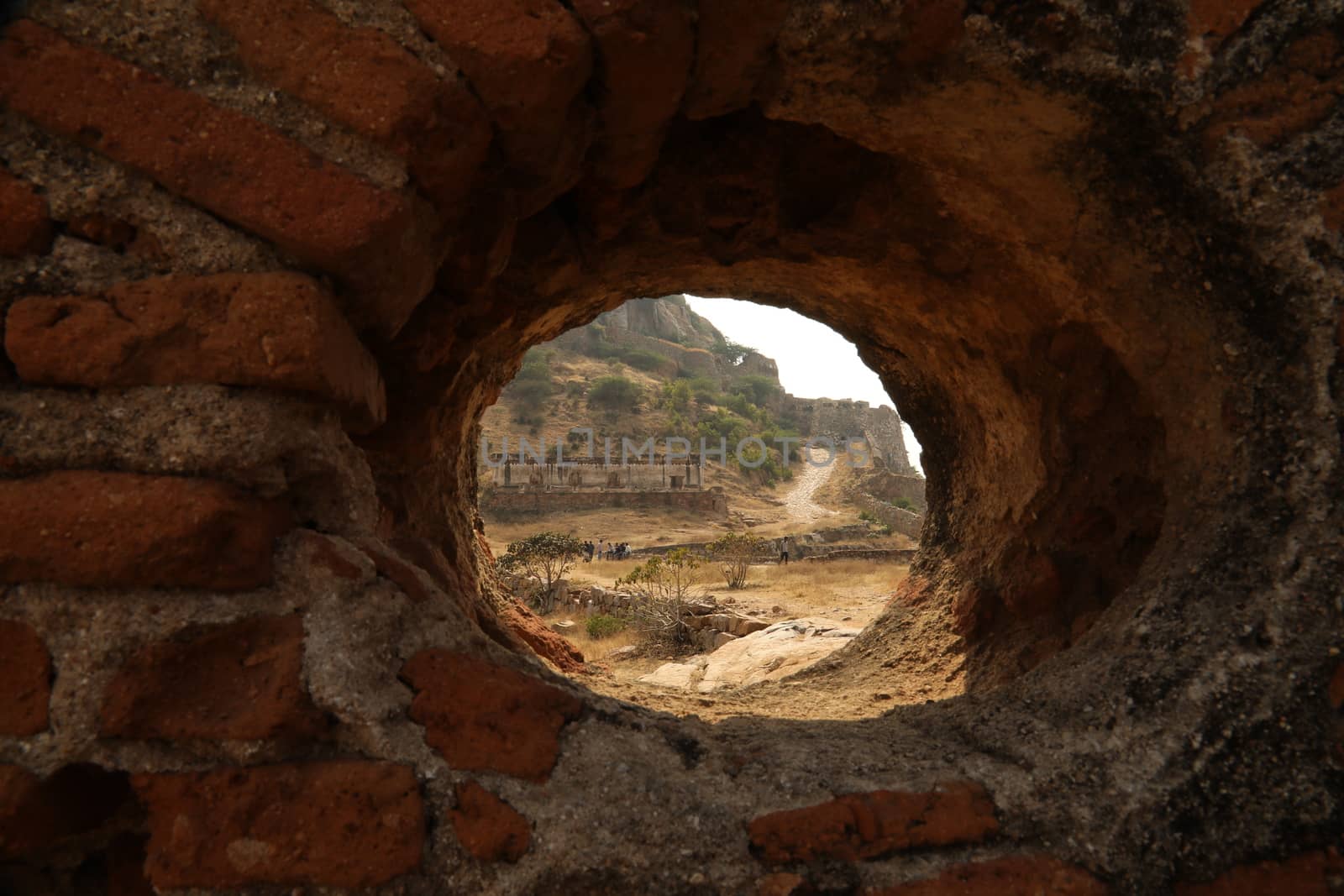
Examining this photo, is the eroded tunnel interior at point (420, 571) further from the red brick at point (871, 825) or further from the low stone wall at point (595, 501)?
the low stone wall at point (595, 501)

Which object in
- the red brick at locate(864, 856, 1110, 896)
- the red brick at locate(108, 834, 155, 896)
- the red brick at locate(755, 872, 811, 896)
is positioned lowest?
the red brick at locate(108, 834, 155, 896)

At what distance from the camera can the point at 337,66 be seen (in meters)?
1.03

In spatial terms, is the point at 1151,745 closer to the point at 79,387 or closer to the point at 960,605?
the point at 79,387

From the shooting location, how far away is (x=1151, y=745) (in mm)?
1037

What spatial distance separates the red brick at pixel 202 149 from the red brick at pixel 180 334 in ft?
0.26

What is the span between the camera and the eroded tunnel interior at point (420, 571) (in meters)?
0.92

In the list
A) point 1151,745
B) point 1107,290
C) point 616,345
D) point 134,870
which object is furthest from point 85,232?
point 616,345

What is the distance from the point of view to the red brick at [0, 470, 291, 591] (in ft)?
2.96

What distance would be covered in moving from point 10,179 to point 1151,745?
1759 mm

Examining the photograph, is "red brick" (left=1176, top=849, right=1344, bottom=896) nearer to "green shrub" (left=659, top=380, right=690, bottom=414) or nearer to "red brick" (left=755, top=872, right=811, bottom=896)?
"red brick" (left=755, top=872, right=811, bottom=896)

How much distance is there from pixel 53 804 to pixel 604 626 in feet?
27.4

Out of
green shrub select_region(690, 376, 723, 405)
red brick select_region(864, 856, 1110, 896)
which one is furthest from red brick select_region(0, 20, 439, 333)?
green shrub select_region(690, 376, 723, 405)

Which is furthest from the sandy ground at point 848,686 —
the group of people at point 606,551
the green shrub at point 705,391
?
the green shrub at point 705,391

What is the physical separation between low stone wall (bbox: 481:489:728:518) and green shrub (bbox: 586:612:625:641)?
55.7 feet
